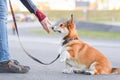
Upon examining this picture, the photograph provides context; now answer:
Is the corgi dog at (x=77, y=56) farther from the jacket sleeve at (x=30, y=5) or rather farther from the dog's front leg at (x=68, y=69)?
the jacket sleeve at (x=30, y=5)

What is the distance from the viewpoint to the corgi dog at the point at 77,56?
23.3 ft

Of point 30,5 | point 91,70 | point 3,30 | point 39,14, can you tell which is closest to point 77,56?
point 91,70

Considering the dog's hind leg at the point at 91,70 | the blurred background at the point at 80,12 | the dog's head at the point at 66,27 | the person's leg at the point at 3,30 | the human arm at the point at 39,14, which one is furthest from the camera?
the blurred background at the point at 80,12

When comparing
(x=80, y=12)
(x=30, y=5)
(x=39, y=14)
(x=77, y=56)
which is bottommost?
(x=80, y=12)

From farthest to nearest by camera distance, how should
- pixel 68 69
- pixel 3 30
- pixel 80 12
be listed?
1. pixel 80 12
2. pixel 68 69
3. pixel 3 30

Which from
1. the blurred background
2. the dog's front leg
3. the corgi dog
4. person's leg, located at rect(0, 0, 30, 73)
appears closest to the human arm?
the corgi dog

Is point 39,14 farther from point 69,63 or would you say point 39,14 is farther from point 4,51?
point 69,63

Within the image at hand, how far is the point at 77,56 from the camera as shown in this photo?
7.21 meters

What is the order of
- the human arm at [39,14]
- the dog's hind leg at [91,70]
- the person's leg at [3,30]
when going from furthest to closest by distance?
1. the human arm at [39,14]
2. the dog's hind leg at [91,70]
3. the person's leg at [3,30]

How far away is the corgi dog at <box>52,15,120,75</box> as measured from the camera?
7098 millimetres

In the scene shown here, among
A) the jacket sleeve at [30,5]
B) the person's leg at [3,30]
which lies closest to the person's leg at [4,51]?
the person's leg at [3,30]

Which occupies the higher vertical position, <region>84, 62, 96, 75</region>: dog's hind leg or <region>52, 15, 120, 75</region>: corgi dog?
<region>52, 15, 120, 75</region>: corgi dog

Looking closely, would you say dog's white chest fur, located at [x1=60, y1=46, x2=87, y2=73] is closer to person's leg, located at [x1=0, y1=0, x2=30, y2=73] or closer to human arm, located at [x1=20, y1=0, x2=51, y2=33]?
human arm, located at [x1=20, y1=0, x2=51, y2=33]

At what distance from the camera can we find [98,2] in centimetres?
9881
